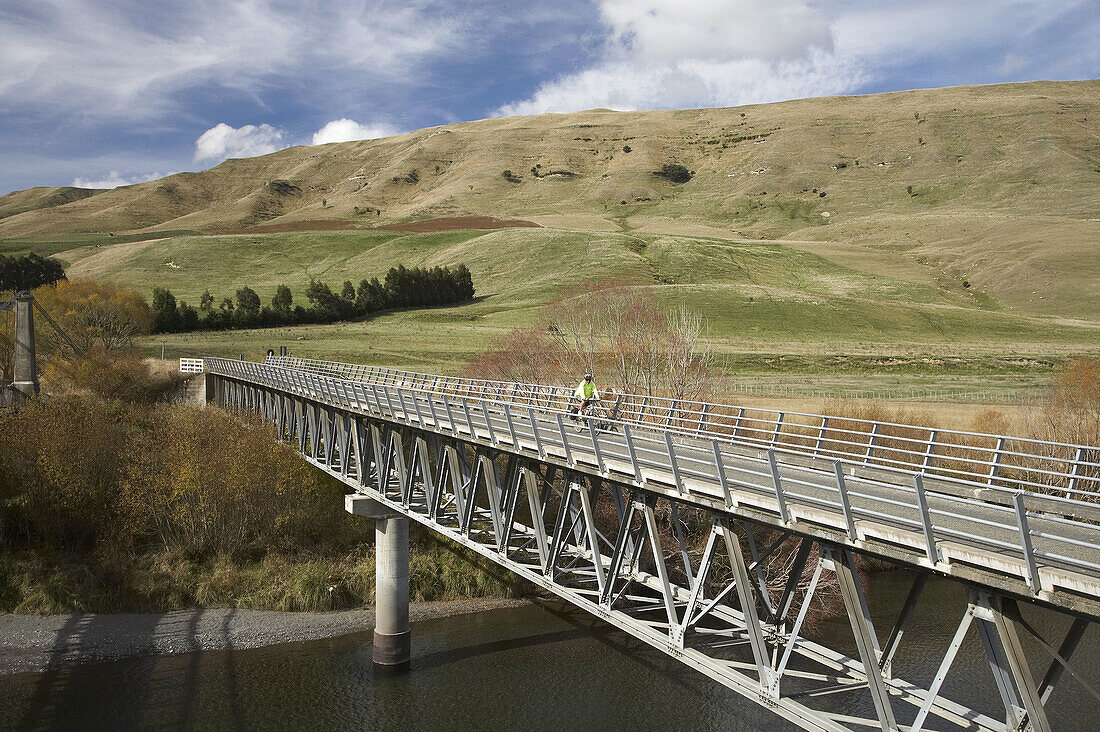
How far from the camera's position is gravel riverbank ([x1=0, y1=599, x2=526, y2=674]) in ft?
93.7

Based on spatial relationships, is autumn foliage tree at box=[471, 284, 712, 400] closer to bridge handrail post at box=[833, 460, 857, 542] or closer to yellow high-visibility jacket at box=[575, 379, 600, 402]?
yellow high-visibility jacket at box=[575, 379, 600, 402]

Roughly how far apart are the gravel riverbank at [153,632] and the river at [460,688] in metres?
0.77

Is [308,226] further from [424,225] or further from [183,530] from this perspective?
[183,530]

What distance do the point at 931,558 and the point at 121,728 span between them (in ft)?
78.3

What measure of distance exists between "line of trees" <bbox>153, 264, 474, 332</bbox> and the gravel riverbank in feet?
231

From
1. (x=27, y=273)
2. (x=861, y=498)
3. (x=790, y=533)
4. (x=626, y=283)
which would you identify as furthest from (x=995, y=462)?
(x=27, y=273)

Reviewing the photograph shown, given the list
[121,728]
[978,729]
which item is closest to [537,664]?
[121,728]

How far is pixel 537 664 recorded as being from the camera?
2812 centimetres

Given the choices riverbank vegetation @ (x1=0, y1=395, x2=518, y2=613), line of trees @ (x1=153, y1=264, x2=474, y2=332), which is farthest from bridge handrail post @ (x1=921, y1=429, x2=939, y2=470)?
line of trees @ (x1=153, y1=264, x2=474, y2=332)

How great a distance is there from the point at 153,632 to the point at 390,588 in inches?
408

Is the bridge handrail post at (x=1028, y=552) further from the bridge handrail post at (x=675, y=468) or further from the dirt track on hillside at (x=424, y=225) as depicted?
the dirt track on hillside at (x=424, y=225)

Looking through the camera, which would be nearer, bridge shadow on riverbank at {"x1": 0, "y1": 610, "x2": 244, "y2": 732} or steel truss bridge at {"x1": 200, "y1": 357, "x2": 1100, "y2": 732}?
steel truss bridge at {"x1": 200, "y1": 357, "x2": 1100, "y2": 732}

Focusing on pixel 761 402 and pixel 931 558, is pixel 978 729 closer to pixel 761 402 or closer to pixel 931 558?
pixel 931 558

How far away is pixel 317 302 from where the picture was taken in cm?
10556
